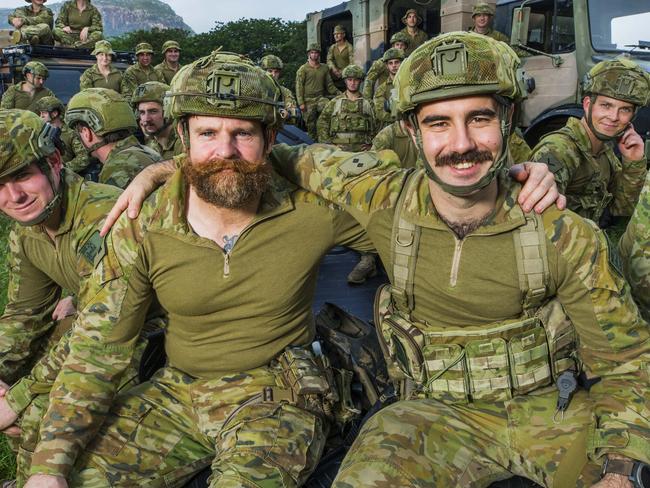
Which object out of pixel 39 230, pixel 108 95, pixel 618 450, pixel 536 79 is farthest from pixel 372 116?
pixel 618 450

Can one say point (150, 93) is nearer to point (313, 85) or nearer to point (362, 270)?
point (362, 270)

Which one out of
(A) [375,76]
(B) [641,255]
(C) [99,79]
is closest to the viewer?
(B) [641,255]

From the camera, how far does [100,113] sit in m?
4.82

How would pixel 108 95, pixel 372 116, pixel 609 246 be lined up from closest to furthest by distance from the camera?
pixel 609 246 → pixel 108 95 → pixel 372 116

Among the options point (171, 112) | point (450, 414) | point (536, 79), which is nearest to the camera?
point (450, 414)

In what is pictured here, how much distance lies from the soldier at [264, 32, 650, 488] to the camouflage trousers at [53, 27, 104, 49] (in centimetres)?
1256

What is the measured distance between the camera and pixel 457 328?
2.43 m

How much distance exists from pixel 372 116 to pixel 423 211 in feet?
26.8

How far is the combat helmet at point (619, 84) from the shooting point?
14.8 ft

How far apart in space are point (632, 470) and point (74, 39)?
14068 mm

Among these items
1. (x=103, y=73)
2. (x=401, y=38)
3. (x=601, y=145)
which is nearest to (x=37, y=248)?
(x=601, y=145)

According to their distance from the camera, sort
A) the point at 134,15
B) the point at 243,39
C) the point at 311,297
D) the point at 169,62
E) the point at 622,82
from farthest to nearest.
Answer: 1. the point at 134,15
2. the point at 243,39
3. the point at 169,62
4. the point at 622,82
5. the point at 311,297

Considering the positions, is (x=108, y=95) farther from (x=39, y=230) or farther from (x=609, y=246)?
(x=609, y=246)

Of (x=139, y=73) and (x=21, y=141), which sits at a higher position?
(x=139, y=73)
